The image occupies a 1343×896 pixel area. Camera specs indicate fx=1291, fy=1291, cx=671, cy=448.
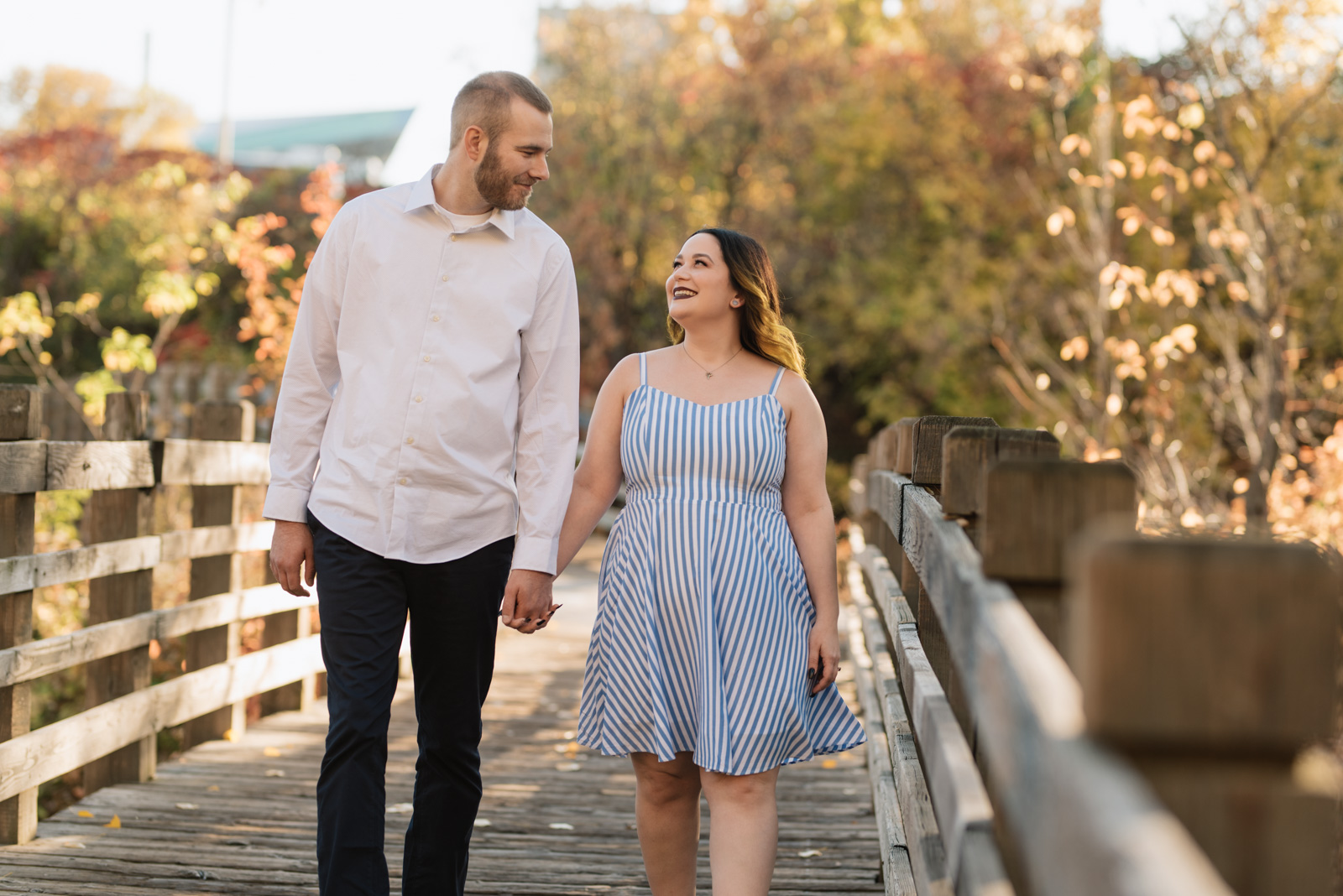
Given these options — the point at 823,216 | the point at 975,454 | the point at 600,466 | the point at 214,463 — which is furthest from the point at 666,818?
the point at 823,216

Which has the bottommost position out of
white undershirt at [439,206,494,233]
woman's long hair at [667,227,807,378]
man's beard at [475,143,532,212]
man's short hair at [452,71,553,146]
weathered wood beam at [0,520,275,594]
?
weathered wood beam at [0,520,275,594]

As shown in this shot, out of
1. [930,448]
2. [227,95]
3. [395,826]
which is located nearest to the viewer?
[930,448]

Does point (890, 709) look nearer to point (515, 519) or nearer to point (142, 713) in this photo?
point (515, 519)

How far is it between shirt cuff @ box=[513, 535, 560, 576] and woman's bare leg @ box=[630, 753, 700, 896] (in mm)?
503

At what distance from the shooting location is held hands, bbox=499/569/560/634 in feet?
10.2

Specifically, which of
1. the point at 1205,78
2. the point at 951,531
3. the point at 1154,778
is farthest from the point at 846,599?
the point at 1154,778

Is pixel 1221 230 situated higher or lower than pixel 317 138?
lower

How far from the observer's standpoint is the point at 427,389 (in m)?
3.06

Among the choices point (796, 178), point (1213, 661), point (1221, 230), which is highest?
point (796, 178)

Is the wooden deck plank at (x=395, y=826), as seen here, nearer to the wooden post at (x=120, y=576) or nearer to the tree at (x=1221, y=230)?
the wooden post at (x=120, y=576)

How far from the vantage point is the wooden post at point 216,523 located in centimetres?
516

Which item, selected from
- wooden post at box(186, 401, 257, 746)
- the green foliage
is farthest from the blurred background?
wooden post at box(186, 401, 257, 746)

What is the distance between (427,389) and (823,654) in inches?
44.6

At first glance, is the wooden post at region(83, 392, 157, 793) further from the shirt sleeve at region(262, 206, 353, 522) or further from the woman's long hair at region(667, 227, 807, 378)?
the woman's long hair at region(667, 227, 807, 378)
